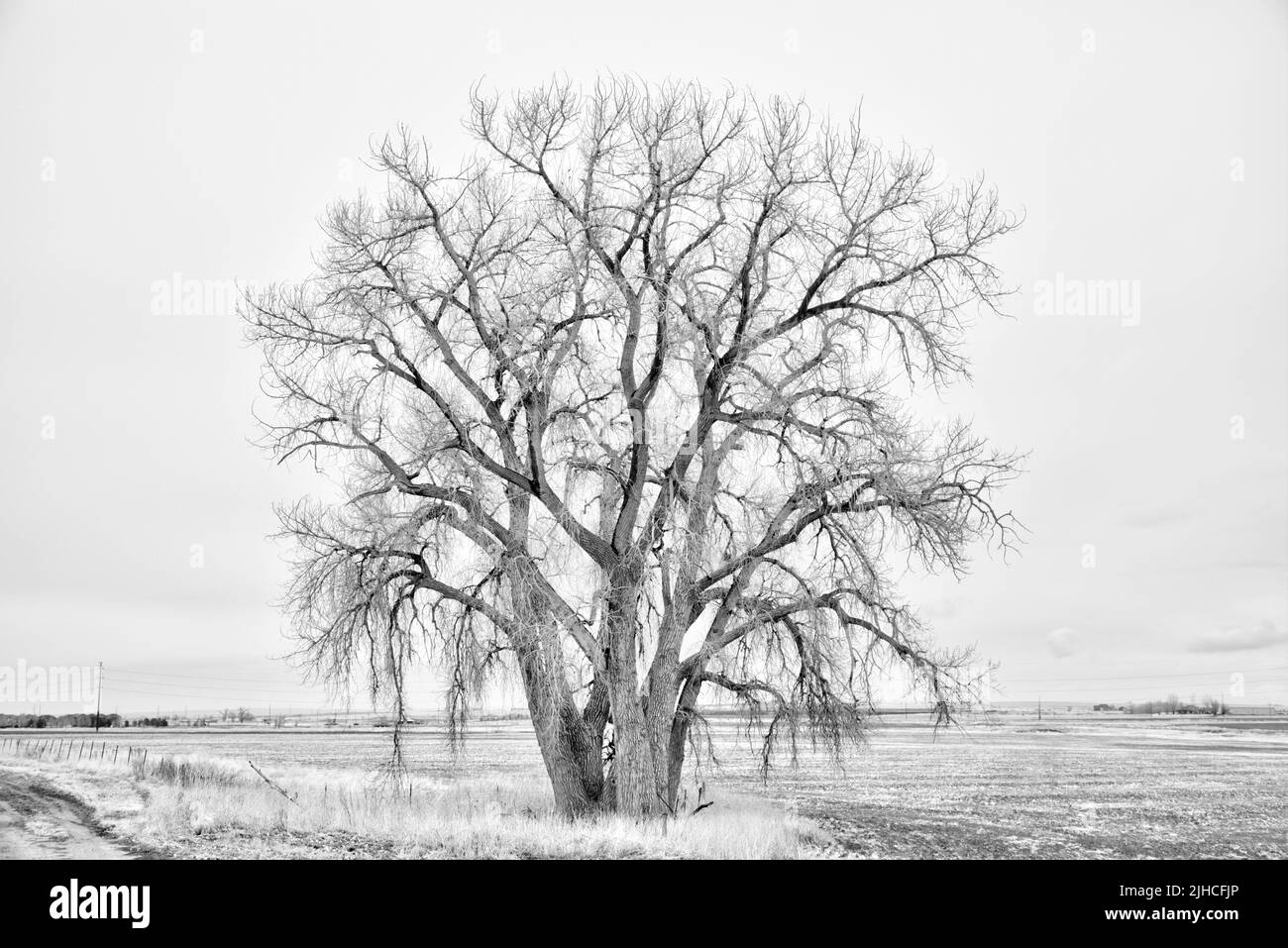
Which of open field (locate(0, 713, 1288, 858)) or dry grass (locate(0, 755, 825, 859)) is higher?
dry grass (locate(0, 755, 825, 859))

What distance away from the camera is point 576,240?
17422mm

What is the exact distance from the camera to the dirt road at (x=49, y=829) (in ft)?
49.1

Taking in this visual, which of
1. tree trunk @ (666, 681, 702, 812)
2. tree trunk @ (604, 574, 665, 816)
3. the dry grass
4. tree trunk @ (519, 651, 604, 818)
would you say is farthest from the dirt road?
tree trunk @ (666, 681, 702, 812)

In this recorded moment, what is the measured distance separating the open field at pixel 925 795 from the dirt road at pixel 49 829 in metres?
1.12

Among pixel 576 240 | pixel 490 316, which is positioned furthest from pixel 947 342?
pixel 490 316

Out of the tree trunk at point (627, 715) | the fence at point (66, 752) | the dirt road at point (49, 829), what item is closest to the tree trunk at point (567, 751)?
the tree trunk at point (627, 715)

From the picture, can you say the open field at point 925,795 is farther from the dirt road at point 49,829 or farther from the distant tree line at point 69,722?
the distant tree line at point 69,722

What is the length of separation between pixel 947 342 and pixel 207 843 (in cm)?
1517

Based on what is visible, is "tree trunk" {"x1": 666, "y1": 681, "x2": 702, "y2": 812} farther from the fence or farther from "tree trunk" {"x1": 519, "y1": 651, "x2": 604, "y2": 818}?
the fence

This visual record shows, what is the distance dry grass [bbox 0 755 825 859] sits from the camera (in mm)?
15219

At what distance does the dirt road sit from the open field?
1122mm

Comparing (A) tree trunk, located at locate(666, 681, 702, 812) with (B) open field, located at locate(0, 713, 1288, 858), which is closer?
(B) open field, located at locate(0, 713, 1288, 858)

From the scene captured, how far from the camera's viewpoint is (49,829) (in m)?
17.6

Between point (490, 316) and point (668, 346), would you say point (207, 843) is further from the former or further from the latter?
point (668, 346)
